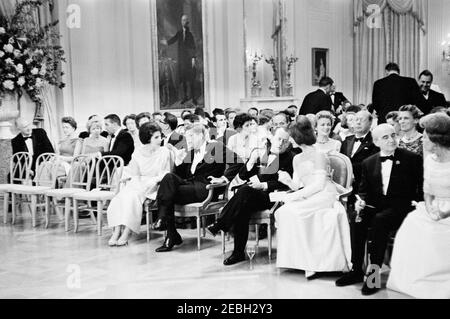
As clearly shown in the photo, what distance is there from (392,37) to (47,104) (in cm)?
1045

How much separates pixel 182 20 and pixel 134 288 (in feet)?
29.8

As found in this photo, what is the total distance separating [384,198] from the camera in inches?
190

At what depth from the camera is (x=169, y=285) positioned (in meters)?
4.85

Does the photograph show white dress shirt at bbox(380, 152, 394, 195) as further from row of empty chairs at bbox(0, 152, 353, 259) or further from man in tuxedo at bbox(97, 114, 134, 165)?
man in tuxedo at bbox(97, 114, 134, 165)

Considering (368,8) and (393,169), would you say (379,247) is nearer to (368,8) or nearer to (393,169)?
(393,169)

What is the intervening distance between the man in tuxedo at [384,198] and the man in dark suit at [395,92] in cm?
297

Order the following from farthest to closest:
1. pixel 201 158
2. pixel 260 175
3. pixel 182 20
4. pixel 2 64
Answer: pixel 182 20 → pixel 2 64 → pixel 201 158 → pixel 260 175

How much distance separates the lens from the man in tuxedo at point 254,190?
5.54 meters

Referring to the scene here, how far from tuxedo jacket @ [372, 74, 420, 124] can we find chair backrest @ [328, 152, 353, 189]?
101 inches

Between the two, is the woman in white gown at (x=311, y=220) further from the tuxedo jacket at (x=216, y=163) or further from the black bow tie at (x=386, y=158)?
the tuxedo jacket at (x=216, y=163)

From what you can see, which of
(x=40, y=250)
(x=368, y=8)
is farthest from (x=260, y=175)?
(x=368, y=8)

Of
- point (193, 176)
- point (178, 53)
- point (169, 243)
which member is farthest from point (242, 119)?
point (178, 53)

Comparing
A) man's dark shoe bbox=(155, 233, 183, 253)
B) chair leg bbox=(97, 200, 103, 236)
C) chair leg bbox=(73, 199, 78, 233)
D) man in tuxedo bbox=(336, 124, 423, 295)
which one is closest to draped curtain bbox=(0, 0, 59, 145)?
chair leg bbox=(73, 199, 78, 233)

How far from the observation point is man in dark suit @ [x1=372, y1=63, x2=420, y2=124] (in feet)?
24.8
